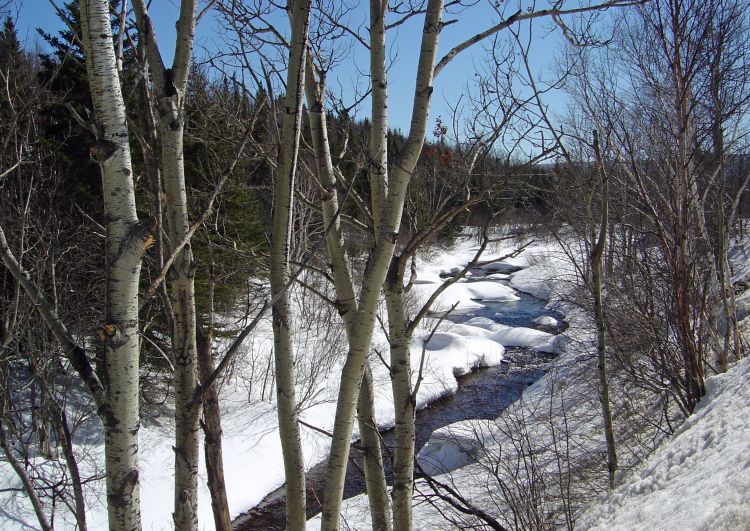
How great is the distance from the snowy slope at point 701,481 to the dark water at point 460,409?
343cm

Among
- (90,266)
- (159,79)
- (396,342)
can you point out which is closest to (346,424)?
(396,342)

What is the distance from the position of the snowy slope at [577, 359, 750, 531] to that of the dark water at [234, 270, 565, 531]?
343cm

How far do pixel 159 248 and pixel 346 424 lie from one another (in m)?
0.89

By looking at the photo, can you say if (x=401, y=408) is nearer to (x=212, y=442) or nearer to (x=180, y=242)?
(x=212, y=442)

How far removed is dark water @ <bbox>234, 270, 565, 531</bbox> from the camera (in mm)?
7656

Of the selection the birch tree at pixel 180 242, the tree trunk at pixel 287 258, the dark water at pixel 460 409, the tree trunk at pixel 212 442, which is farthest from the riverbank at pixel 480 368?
the birch tree at pixel 180 242

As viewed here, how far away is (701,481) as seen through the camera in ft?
8.20

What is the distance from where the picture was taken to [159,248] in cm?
175

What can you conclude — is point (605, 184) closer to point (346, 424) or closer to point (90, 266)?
point (346, 424)

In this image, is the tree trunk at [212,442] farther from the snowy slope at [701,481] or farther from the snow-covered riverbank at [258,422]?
the snow-covered riverbank at [258,422]

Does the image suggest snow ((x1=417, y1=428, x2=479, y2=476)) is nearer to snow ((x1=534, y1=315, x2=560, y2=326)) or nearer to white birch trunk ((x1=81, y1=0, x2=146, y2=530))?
white birch trunk ((x1=81, y1=0, x2=146, y2=530))

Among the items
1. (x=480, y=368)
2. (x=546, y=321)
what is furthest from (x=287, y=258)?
(x=546, y=321)

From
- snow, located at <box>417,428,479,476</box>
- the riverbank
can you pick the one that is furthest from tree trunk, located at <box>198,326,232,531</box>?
snow, located at <box>417,428,479,476</box>

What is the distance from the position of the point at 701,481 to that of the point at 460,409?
778cm
